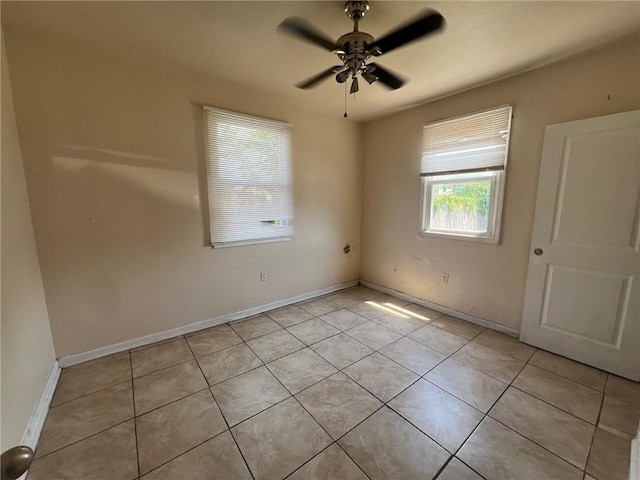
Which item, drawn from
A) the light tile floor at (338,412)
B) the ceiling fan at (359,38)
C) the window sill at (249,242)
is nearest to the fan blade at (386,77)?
the ceiling fan at (359,38)

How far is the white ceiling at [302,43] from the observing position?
1.60 meters

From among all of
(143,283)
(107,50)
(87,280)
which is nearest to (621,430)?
(143,283)

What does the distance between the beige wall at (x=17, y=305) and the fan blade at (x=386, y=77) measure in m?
2.34

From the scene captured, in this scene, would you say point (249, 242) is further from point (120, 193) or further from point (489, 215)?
point (489, 215)

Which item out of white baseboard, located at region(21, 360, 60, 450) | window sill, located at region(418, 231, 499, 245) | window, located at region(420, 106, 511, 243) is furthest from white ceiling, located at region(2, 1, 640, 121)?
white baseboard, located at region(21, 360, 60, 450)

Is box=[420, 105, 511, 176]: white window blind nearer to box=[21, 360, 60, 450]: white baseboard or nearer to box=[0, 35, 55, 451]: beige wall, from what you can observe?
box=[0, 35, 55, 451]: beige wall

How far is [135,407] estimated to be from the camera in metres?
1.77

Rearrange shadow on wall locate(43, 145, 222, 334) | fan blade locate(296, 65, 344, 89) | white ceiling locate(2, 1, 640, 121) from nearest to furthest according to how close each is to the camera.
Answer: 1. white ceiling locate(2, 1, 640, 121)
2. fan blade locate(296, 65, 344, 89)
3. shadow on wall locate(43, 145, 222, 334)

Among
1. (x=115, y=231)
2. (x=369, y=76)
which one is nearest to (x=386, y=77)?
(x=369, y=76)

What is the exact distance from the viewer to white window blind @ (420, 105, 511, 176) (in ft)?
8.44

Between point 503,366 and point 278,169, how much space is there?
112 inches

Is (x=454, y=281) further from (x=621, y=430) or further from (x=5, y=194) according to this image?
(x=5, y=194)

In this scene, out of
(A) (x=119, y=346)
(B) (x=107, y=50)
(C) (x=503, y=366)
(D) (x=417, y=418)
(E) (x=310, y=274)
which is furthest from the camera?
(E) (x=310, y=274)

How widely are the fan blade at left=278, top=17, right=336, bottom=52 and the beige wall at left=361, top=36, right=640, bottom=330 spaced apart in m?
1.98
